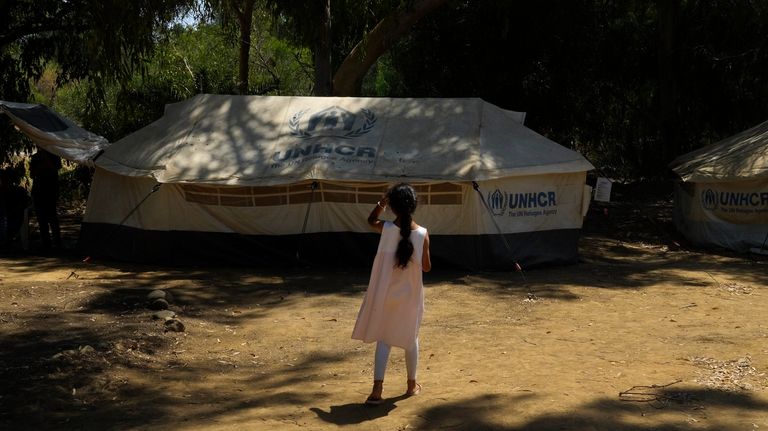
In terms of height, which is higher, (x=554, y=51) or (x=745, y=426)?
(x=554, y=51)

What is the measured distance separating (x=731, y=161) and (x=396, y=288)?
1044 centimetres

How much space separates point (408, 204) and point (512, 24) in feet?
46.4

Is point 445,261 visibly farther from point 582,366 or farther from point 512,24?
point 512,24

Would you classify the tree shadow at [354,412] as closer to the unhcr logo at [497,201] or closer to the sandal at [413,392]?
the sandal at [413,392]

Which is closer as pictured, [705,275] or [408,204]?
[408,204]

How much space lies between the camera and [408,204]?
5875 mm

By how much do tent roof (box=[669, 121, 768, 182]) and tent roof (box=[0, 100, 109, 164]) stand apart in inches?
372

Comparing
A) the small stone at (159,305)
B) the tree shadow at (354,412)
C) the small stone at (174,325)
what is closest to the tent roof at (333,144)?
the small stone at (159,305)

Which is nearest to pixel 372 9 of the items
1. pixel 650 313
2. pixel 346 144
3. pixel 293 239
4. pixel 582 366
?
pixel 346 144

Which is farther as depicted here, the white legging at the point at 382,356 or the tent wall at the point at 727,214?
the tent wall at the point at 727,214

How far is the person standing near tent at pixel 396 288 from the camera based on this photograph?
19.3 feet

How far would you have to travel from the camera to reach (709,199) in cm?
1509

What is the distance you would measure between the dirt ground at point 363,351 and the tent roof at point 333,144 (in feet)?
4.38

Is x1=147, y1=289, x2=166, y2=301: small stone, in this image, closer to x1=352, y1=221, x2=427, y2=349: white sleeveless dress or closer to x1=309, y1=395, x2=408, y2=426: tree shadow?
x1=309, y1=395, x2=408, y2=426: tree shadow
